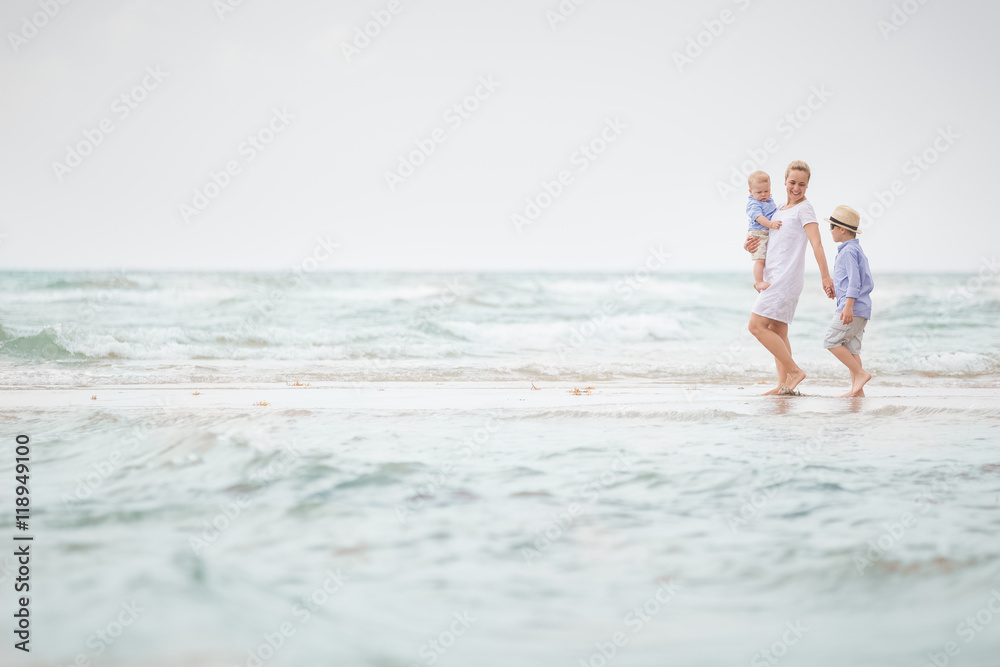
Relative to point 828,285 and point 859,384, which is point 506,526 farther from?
point 859,384

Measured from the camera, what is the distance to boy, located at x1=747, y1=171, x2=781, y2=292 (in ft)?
16.7

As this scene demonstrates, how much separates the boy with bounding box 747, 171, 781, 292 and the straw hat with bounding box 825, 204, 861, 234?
399 millimetres

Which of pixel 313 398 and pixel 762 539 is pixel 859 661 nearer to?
pixel 762 539

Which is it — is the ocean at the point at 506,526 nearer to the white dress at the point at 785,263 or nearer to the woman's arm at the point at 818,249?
the white dress at the point at 785,263

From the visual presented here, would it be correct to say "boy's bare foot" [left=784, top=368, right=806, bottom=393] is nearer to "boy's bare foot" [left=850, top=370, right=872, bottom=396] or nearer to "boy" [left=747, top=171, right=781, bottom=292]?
"boy's bare foot" [left=850, top=370, right=872, bottom=396]

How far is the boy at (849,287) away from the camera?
16.4ft

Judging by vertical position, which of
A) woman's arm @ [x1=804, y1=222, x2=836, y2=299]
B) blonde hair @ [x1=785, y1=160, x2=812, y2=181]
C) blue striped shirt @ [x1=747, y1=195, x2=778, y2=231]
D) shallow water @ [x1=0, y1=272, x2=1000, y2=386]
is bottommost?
shallow water @ [x1=0, y1=272, x2=1000, y2=386]

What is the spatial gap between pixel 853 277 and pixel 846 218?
426mm

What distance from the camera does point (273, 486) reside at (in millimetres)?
2838

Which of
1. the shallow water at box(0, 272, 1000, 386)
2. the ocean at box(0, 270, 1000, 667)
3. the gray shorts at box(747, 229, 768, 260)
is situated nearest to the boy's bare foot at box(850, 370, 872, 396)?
the ocean at box(0, 270, 1000, 667)

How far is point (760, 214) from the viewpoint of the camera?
5.18 metres

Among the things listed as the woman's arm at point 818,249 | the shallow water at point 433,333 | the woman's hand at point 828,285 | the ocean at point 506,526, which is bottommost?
the shallow water at point 433,333

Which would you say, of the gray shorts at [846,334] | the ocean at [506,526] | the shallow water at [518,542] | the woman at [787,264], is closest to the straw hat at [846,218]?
the woman at [787,264]

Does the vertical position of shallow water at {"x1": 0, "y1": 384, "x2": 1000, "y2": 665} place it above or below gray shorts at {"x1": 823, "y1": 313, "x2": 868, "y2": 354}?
below
